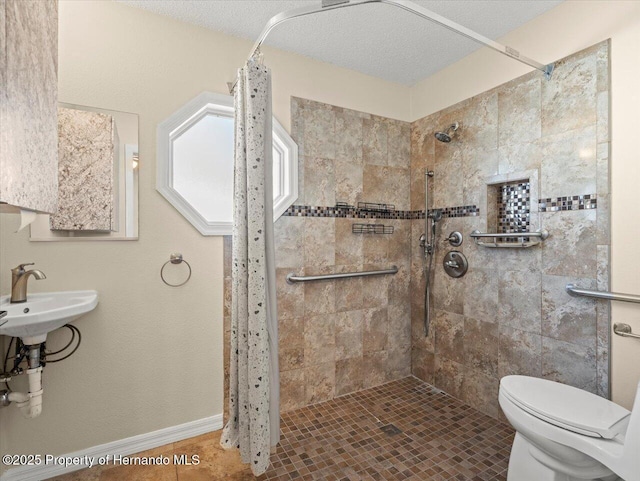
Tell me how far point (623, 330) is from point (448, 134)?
5.43 ft

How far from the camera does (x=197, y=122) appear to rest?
6.77ft

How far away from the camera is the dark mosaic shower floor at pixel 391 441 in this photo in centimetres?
165

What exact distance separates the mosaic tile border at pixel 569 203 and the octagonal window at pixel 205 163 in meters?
1.60

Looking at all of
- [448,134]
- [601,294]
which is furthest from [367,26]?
[601,294]

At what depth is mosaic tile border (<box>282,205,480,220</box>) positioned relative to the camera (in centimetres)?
229

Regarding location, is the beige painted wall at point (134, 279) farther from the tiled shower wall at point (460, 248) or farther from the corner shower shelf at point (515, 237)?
the corner shower shelf at point (515, 237)

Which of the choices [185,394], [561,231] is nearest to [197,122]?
[185,394]

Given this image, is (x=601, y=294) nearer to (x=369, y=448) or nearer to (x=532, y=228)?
(x=532, y=228)

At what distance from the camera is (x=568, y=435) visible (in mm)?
1215

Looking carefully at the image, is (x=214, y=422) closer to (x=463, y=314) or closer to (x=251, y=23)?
(x=463, y=314)

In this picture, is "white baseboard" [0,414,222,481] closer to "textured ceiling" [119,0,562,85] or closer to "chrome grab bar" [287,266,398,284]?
"chrome grab bar" [287,266,398,284]

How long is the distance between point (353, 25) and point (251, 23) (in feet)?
2.17

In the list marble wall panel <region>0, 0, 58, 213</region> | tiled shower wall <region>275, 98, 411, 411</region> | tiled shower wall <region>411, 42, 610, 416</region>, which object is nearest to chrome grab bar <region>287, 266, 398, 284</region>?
tiled shower wall <region>275, 98, 411, 411</region>

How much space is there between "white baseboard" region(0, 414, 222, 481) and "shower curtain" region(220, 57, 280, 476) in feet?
1.95
